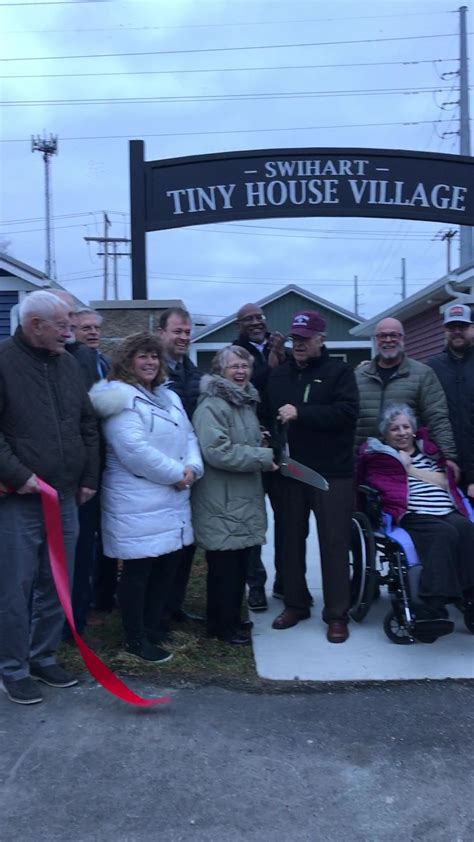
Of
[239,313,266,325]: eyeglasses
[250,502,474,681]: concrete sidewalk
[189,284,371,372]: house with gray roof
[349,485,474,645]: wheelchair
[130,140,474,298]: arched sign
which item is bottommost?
[250,502,474,681]: concrete sidewalk

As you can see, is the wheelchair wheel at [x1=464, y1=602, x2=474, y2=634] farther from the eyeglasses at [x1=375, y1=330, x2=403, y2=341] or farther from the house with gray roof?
the house with gray roof

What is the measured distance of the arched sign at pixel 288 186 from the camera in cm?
549

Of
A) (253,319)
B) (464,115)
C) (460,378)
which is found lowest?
(460,378)

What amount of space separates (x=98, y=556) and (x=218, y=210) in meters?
2.67

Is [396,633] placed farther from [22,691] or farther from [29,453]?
[29,453]

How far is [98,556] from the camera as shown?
4719 mm

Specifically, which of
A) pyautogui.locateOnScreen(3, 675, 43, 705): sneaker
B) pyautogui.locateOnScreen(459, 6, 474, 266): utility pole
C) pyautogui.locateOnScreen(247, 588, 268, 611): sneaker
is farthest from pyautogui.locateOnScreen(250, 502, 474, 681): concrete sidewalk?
pyautogui.locateOnScreen(459, 6, 474, 266): utility pole

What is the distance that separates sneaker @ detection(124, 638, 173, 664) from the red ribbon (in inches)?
13.1

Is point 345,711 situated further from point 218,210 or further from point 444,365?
point 218,210

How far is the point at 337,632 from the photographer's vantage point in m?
4.24

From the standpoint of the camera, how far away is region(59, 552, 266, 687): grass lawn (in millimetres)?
3773

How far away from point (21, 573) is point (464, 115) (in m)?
21.7

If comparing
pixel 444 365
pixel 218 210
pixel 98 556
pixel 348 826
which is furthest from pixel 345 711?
pixel 218 210

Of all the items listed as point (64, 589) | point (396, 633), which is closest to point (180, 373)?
point (64, 589)
